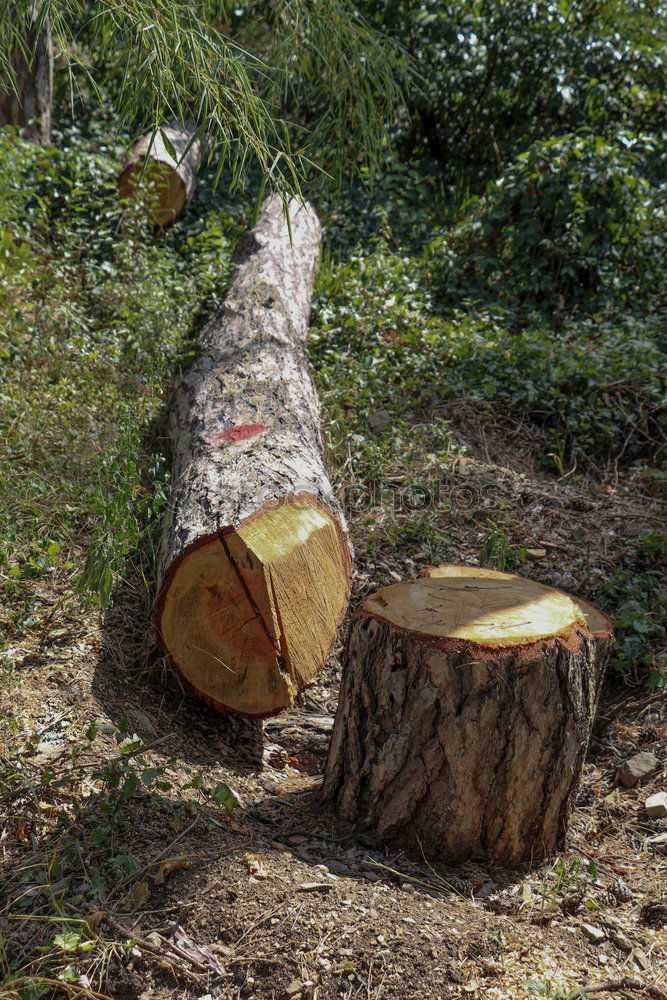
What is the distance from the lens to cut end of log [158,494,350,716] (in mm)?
2816

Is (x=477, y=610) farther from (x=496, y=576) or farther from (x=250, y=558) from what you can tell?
(x=250, y=558)

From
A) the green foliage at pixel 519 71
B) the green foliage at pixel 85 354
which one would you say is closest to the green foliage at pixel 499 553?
the green foliage at pixel 85 354

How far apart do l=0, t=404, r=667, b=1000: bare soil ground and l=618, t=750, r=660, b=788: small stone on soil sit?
0.11ft

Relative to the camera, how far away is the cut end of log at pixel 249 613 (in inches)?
111

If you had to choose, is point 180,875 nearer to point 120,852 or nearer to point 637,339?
point 120,852

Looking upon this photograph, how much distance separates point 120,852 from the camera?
89.8 inches

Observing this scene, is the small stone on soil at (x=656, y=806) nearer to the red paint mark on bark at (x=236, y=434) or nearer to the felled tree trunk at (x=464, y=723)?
the felled tree trunk at (x=464, y=723)

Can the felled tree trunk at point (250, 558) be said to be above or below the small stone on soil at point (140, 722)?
above

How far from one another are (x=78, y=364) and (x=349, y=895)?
3400mm

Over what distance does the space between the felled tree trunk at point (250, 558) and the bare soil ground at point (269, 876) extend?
26 cm

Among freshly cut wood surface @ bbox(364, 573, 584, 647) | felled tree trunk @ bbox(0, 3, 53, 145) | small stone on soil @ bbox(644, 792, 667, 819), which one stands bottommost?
small stone on soil @ bbox(644, 792, 667, 819)

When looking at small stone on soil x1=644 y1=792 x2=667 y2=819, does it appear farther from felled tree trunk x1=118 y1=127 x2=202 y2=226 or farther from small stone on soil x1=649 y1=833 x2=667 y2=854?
felled tree trunk x1=118 y1=127 x2=202 y2=226

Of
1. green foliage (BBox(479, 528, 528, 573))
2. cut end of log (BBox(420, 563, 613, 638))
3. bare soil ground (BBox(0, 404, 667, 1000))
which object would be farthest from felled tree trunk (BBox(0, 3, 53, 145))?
cut end of log (BBox(420, 563, 613, 638))

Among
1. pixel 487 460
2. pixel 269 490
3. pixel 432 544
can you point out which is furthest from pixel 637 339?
pixel 269 490
